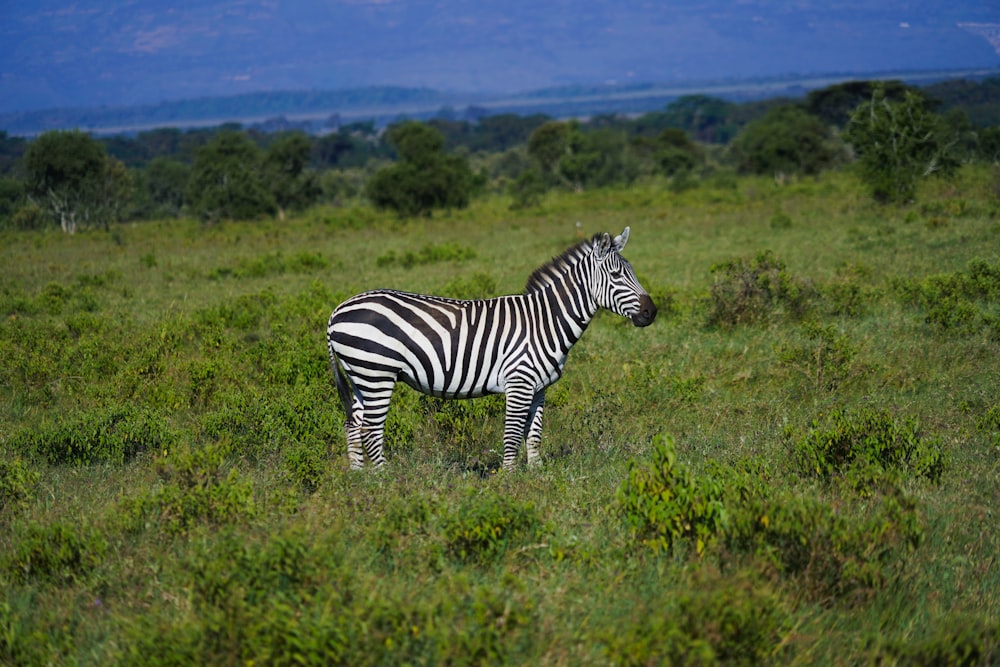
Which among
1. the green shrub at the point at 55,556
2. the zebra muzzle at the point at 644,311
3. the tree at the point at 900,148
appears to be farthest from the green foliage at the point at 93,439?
the tree at the point at 900,148

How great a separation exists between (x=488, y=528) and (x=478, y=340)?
2.19 m

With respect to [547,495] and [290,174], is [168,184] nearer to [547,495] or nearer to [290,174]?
[290,174]

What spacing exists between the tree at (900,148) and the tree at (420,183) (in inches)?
602

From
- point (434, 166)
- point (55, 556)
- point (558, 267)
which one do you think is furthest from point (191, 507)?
point (434, 166)

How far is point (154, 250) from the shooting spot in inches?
908

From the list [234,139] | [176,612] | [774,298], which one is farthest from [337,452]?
[234,139]

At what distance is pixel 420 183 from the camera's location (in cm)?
3284

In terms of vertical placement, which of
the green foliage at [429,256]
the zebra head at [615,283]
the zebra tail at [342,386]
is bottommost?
the zebra tail at [342,386]

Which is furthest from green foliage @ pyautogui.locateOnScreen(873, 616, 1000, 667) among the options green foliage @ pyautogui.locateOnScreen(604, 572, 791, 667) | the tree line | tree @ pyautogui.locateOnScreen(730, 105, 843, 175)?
tree @ pyautogui.locateOnScreen(730, 105, 843, 175)

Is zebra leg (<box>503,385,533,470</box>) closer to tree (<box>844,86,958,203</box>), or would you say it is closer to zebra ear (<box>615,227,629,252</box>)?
zebra ear (<box>615,227,629,252</box>)

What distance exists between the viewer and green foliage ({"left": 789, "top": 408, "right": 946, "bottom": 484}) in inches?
222

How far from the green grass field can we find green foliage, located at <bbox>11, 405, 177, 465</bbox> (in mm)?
32

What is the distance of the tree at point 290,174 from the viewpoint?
40.2 m

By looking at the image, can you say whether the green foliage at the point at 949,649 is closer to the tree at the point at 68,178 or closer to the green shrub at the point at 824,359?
the green shrub at the point at 824,359
